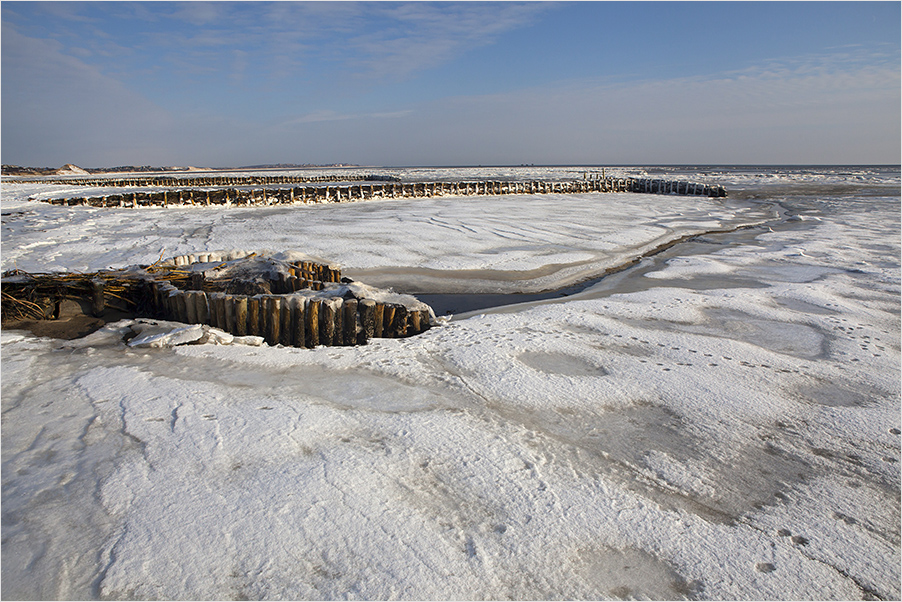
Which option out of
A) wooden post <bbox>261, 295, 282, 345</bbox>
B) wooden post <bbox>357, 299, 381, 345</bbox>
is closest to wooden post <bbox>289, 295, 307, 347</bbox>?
wooden post <bbox>261, 295, 282, 345</bbox>

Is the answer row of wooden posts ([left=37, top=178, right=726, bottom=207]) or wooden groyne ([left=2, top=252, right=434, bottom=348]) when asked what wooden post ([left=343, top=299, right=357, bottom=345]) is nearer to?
wooden groyne ([left=2, top=252, right=434, bottom=348])

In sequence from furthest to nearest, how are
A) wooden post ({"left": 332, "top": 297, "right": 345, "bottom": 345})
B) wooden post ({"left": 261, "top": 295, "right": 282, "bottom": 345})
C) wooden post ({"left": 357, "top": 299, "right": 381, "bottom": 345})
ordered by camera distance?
wooden post ({"left": 357, "top": 299, "right": 381, "bottom": 345})
wooden post ({"left": 332, "top": 297, "right": 345, "bottom": 345})
wooden post ({"left": 261, "top": 295, "right": 282, "bottom": 345})

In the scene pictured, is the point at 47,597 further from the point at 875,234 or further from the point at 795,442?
the point at 875,234

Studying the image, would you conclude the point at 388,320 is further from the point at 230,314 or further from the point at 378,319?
the point at 230,314

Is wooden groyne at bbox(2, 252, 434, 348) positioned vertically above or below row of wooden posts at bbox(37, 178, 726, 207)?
below

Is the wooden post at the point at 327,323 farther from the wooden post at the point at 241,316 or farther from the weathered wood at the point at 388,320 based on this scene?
the wooden post at the point at 241,316

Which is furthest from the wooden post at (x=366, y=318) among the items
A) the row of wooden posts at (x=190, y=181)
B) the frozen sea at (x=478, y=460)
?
the row of wooden posts at (x=190, y=181)
